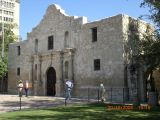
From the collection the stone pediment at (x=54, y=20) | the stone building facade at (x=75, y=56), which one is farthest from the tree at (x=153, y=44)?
the stone pediment at (x=54, y=20)

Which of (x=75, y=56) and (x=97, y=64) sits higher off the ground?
(x=75, y=56)

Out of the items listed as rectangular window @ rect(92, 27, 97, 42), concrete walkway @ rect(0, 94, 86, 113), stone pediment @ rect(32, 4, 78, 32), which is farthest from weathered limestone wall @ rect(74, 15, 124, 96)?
concrete walkway @ rect(0, 94, 86, 113)

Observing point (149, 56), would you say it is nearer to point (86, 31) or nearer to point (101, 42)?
point (101, 42)

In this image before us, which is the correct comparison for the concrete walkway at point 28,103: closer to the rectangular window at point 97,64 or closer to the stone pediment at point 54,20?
the rectangular window at point 97,64

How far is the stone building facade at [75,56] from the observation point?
83.5 feet

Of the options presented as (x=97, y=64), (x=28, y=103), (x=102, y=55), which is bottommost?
(x=28, y=103)

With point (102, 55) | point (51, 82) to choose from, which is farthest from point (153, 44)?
point (51, 82)

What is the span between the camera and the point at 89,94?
26.9m

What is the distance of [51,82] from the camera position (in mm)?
31812

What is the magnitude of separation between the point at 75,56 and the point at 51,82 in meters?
4.32

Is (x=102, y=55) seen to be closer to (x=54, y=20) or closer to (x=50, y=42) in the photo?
(x=50, y=42)

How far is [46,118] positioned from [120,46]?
12531mm

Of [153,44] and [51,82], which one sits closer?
[153,44]

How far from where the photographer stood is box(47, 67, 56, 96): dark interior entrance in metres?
31.5
